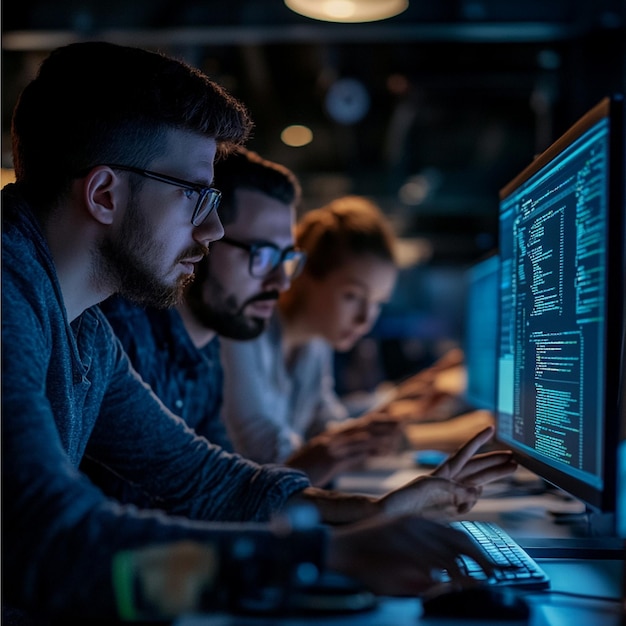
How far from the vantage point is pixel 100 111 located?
1012 mm

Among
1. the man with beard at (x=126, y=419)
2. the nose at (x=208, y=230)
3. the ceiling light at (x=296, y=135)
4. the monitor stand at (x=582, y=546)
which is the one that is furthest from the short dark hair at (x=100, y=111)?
the ceiling light at (x=296, y=135)

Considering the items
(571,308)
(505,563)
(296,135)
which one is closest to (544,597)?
(505,563)

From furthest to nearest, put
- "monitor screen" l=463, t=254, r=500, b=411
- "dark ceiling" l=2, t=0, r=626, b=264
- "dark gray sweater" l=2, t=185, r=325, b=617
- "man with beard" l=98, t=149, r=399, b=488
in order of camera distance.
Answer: "dark ceiling" l=2, t=0, r=626, b=264 → "monitor screen" l=463, t=254, r=500, b=411 → "man with beard" l=98, t=149, r=399, b=488 → "dark gray sweater" l=2, t=185, r=325, b=617

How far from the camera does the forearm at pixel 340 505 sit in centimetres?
115

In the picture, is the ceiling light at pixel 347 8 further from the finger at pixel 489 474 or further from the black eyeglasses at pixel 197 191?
the finger at pixel 489 474

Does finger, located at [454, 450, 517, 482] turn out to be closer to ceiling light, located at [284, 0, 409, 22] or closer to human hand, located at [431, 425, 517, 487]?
human hand, located at [431, 425, 517, 487]

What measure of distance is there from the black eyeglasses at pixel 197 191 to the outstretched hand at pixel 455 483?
52 centimetres

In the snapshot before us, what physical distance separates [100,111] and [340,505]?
70 centimetres

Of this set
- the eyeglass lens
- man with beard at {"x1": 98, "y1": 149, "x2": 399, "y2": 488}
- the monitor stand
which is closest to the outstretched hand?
the monitor stand

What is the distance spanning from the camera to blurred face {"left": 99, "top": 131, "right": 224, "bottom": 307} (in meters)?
1.02

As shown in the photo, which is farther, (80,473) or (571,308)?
(571,308)

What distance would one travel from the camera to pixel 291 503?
45.9 inches

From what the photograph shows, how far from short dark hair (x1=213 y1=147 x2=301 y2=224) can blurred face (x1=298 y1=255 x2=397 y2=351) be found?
683 mm

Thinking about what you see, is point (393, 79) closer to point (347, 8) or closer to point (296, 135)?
point (296, 135)
